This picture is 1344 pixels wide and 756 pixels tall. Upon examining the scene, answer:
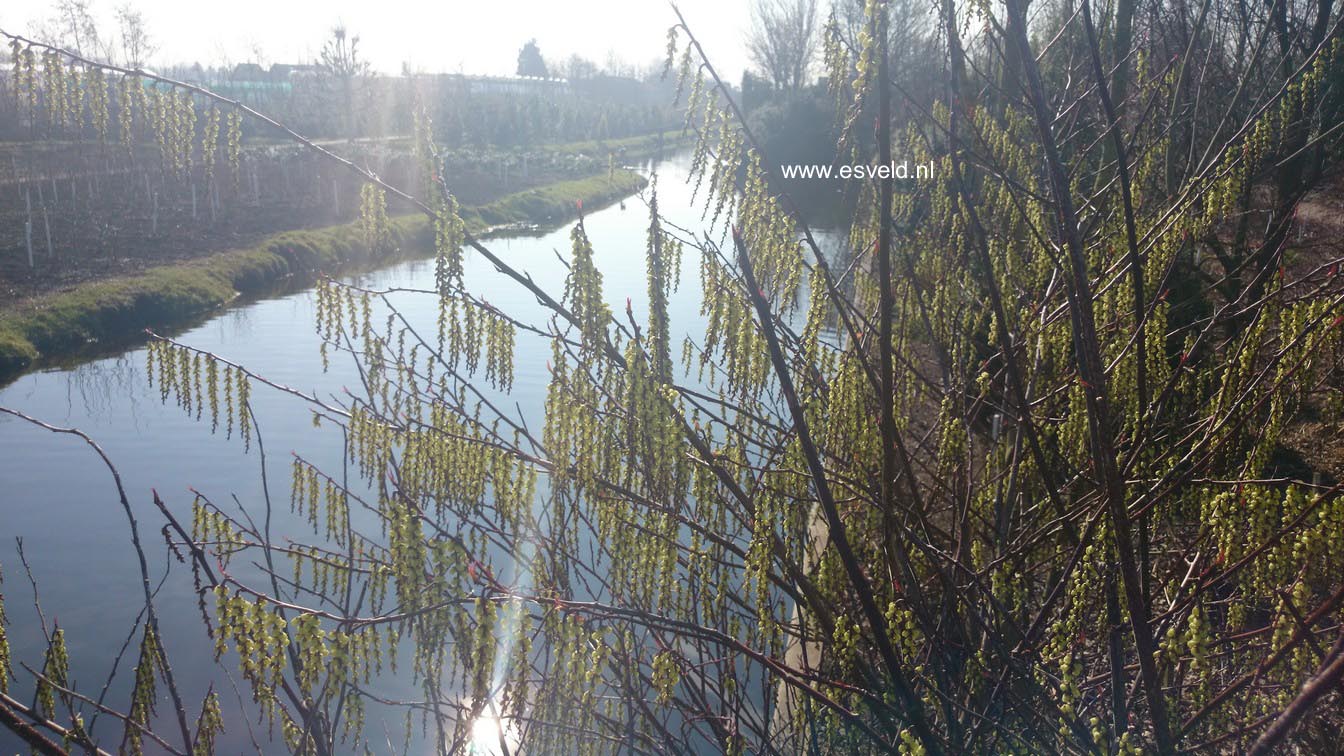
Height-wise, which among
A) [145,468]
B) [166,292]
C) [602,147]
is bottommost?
[145,468]

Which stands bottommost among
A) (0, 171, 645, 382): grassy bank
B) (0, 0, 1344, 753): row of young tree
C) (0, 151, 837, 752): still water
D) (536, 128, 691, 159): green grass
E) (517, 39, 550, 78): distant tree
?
(0, 151, 837, 752): still water

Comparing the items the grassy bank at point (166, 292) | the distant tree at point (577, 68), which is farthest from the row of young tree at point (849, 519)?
the distant tree at point (577, 68)

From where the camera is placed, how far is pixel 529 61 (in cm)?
10312

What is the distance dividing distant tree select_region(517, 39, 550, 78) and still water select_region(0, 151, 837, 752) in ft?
287

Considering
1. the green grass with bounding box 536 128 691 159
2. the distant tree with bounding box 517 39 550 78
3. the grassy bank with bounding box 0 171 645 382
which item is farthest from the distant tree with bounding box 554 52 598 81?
the grassy bank with bounding box 0 171 645 382

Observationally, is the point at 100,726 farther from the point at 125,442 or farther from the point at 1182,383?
the point at 1182,383

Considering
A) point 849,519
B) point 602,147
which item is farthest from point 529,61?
point 849,519

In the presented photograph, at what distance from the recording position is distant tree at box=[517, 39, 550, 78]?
101 meters

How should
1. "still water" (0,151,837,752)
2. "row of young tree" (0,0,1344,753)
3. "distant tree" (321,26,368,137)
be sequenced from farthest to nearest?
"distant tree" (321,26,368,137) < "still water" (0,151,837,752) < "row of young tree" (0,0,1344,753)

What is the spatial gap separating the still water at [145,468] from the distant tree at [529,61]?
8760cm

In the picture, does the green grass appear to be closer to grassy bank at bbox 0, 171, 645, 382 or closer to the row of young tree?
grassy bank at bbox 0, 171, 645, 382

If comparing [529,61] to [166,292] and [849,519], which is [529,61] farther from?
[849,519]

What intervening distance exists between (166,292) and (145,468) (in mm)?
7637

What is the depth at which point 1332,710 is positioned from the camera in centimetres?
355
